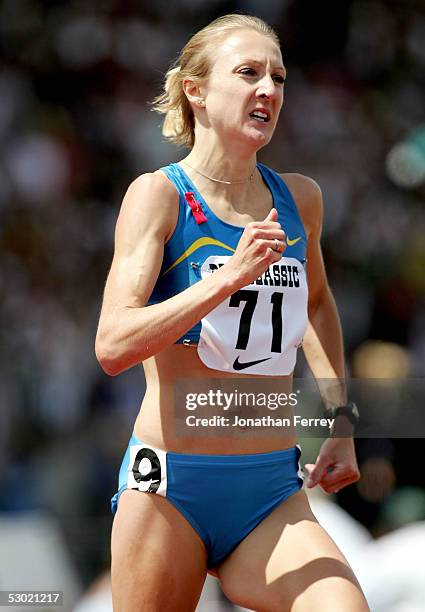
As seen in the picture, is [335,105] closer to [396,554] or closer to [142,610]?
[396,554]

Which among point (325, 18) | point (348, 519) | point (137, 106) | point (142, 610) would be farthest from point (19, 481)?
point (325, 18)

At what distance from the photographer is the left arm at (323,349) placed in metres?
2.69

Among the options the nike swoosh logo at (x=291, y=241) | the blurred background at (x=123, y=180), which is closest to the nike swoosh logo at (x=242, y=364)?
the nike swoosh logo at (x=291, y=241)

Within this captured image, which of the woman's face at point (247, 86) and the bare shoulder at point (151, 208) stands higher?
the woman's face at point (247, 86)

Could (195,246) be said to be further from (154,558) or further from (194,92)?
(154,558)

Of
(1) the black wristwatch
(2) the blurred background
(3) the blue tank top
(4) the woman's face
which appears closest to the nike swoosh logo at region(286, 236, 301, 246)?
(3) the blue tank top

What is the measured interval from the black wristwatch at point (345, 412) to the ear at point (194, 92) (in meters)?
0.90

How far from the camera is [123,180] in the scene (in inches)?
207

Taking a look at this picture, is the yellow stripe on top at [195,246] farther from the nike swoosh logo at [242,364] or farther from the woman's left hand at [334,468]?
the woman's left hand at [334,468]

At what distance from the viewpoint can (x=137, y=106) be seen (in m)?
5.31

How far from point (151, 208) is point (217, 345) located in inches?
14.5

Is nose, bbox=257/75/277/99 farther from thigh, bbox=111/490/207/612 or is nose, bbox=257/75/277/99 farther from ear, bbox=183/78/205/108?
thigh, bbox=111/490/207/612

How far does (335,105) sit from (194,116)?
2.89m

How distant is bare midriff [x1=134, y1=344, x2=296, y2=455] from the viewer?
2471 millimetres
